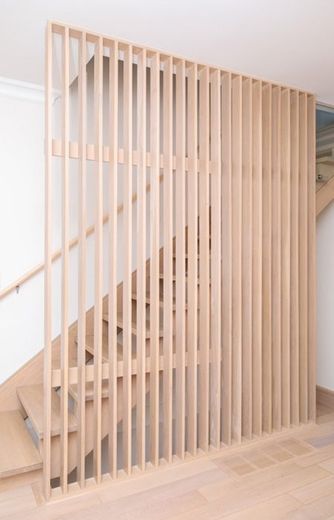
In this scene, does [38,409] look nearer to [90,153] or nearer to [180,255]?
[180,255]

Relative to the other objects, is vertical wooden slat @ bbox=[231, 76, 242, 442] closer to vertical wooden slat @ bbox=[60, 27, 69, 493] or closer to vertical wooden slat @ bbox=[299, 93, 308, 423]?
vertical wooden slat @ bbox=[299, 93, 308, 423]

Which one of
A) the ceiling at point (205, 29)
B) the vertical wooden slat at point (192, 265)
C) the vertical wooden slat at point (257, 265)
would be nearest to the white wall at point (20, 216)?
the ceiling at point (205, 29)

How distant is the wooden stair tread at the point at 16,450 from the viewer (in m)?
2.14

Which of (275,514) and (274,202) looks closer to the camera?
(275,514)

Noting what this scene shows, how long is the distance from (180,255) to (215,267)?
0.29m

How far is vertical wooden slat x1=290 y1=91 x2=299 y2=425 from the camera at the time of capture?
9.47ft

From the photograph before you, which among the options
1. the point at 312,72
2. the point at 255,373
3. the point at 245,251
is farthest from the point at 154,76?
the point at 255,373

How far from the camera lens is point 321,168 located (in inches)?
132

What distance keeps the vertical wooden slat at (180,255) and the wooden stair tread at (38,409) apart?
0.64m

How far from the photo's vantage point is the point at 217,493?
2.13 m

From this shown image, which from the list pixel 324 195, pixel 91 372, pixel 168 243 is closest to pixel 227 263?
pixel 168 243

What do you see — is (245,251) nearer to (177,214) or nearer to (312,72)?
(177,214)

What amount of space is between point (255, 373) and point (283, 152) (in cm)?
156

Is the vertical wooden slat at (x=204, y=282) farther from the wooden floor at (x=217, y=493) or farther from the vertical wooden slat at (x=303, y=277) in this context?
the vertical wooden slat at (x=303, y=277)
